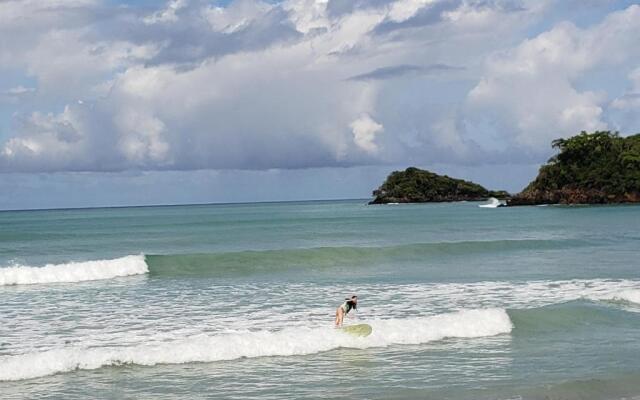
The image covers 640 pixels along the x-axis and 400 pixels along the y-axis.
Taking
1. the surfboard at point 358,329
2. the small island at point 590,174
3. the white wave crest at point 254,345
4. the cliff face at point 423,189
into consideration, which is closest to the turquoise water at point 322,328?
the white wave crest at point 254,345

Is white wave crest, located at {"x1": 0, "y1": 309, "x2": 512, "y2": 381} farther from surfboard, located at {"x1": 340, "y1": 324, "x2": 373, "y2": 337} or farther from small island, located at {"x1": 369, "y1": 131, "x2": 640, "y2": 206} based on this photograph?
small island, located at {"x1": 369, "y1": 131, "x2": 640, "y2": 206}

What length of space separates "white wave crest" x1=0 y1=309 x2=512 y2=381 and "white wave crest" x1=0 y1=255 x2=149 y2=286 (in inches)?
574

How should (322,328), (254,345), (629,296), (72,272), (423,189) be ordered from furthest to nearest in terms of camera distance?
(423,189)
(72,272)
(629,296)
(322,328)
(254,345)

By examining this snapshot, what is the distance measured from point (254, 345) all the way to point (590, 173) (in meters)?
94.8

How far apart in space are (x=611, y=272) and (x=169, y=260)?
1942cm

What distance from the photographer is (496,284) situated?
2347 centimetres

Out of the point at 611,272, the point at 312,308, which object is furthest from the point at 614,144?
the point at 312,308

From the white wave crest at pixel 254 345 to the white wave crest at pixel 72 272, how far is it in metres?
14.6

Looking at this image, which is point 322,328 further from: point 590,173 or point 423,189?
point 423,189

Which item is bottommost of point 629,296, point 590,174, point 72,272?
point 629,296

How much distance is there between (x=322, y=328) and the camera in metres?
15.1

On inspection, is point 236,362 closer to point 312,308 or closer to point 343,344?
point 343,344

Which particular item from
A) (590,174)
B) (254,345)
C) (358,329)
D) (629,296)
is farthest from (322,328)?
(590,174)

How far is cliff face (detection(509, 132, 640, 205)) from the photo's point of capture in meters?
97.4
